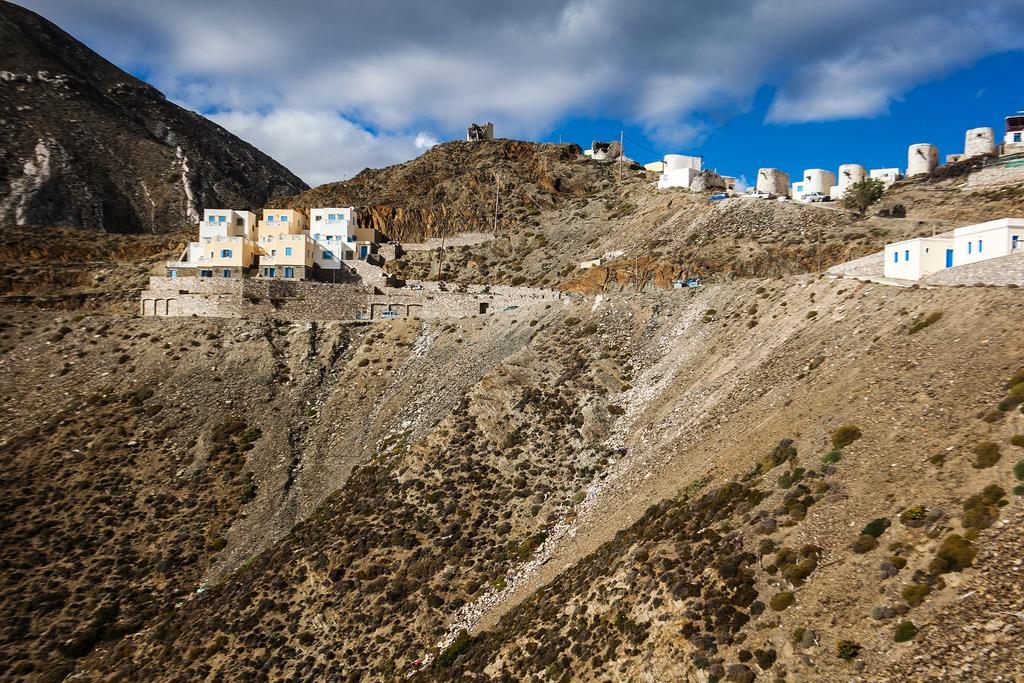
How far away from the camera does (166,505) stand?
44.9 metres

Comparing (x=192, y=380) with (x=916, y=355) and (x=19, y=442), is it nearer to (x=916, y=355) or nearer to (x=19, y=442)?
(x=19, y=442)

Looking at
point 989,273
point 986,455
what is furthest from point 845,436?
point 989,273

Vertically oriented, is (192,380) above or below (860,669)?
above

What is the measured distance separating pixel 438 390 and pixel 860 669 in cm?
3537

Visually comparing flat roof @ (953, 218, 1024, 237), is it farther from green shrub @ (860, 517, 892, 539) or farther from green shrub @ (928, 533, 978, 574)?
green shrub @ (928, 533, 978, 574)

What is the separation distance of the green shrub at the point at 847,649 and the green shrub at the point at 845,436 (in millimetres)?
8921

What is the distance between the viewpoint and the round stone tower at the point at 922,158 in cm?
9562

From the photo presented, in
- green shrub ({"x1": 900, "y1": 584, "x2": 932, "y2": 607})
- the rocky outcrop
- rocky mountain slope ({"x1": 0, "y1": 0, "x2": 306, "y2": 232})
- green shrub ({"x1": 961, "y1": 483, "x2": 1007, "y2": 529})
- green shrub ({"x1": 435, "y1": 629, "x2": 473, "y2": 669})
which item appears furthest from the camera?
rocky mountain slope ({"x1": 0, "y1": 0, "x2": 306, "y2": 232})

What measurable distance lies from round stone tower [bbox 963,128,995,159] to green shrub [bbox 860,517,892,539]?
8822cm

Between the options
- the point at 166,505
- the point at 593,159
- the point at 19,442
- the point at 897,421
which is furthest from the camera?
the point at 593,159

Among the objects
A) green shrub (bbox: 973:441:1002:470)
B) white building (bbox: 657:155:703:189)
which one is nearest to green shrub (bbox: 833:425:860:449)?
green shrub (bbox: 973:441:1002:470)

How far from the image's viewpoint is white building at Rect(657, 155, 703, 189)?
85.1 metres

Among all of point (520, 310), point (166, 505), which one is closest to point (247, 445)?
point (166, 505)

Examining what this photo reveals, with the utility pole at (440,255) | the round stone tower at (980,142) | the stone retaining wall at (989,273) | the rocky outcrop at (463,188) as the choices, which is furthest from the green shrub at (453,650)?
the round stone tower at (980,142)
